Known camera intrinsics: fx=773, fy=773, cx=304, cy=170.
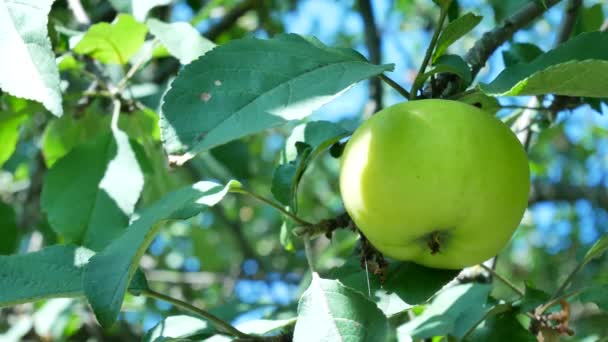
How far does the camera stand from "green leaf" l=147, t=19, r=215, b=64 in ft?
5.01

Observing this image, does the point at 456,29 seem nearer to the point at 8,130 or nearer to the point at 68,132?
the point at 8,130

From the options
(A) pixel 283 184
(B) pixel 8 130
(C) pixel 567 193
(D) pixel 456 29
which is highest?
(D) pixel 456 29

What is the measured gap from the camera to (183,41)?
1565mm

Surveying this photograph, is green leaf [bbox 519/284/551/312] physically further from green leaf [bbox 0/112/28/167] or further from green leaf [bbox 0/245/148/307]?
green leaf [bbox 0/112/28/167]

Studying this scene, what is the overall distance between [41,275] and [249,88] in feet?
1.51

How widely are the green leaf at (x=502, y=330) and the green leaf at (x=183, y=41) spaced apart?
0.74 m

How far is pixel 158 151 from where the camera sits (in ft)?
7.20

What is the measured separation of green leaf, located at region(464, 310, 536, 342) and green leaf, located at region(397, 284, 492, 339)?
0.02 m

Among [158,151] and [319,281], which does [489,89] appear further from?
[158,151]

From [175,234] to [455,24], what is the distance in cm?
360

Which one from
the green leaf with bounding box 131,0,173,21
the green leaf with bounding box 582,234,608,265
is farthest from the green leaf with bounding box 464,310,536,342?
the green leaf with bounding box 131,0,173,21

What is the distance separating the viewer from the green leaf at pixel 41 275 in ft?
3.81

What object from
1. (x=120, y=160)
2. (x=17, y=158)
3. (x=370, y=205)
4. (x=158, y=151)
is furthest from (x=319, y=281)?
(x=17, y=158)

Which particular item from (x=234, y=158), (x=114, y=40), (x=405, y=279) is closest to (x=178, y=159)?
(x=405, y=279)
